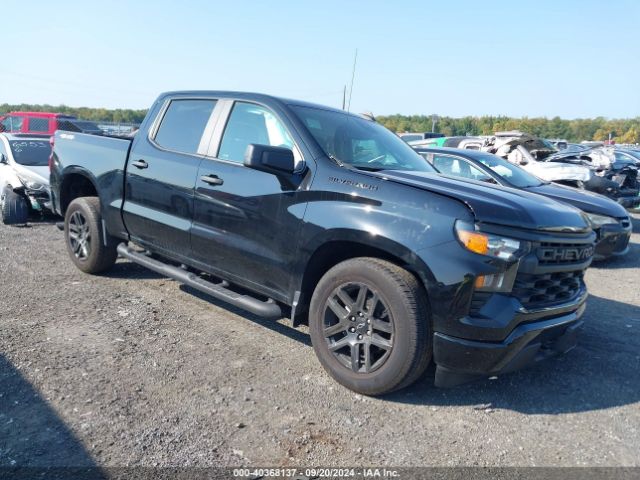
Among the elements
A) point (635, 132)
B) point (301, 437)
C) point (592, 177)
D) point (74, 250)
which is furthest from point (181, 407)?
point (635, 132)

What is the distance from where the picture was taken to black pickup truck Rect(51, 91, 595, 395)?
9.64 ft

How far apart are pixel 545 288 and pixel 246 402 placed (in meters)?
1.92

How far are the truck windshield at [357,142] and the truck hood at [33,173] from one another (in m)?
6.21

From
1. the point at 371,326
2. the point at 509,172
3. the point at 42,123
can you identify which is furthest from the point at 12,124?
the point at 371,326

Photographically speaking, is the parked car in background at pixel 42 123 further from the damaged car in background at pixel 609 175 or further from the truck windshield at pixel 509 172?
the damaged car in background at pixel 609 175

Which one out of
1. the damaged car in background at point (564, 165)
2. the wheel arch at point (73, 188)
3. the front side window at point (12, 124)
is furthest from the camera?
the front side window at point (12, 124)

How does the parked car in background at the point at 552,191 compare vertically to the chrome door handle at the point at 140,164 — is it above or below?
below

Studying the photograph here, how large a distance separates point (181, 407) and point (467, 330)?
1691mm

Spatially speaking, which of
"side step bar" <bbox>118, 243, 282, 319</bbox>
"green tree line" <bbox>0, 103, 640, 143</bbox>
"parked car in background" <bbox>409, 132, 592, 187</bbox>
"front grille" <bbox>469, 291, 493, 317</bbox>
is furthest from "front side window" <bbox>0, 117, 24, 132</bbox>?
"green tree line" <bbox>0, 103, 640, 143</bbox>

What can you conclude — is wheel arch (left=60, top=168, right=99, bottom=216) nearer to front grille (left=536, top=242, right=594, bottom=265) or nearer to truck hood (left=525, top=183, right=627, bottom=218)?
front grille (left=536, top=242, right=594, bottom=265)

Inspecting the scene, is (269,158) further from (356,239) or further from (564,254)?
(564,254)

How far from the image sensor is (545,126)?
7894 centimetres

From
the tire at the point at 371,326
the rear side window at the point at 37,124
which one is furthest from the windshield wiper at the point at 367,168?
the rear side window at the point at 37,124

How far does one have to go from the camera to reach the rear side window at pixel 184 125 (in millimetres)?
4391
